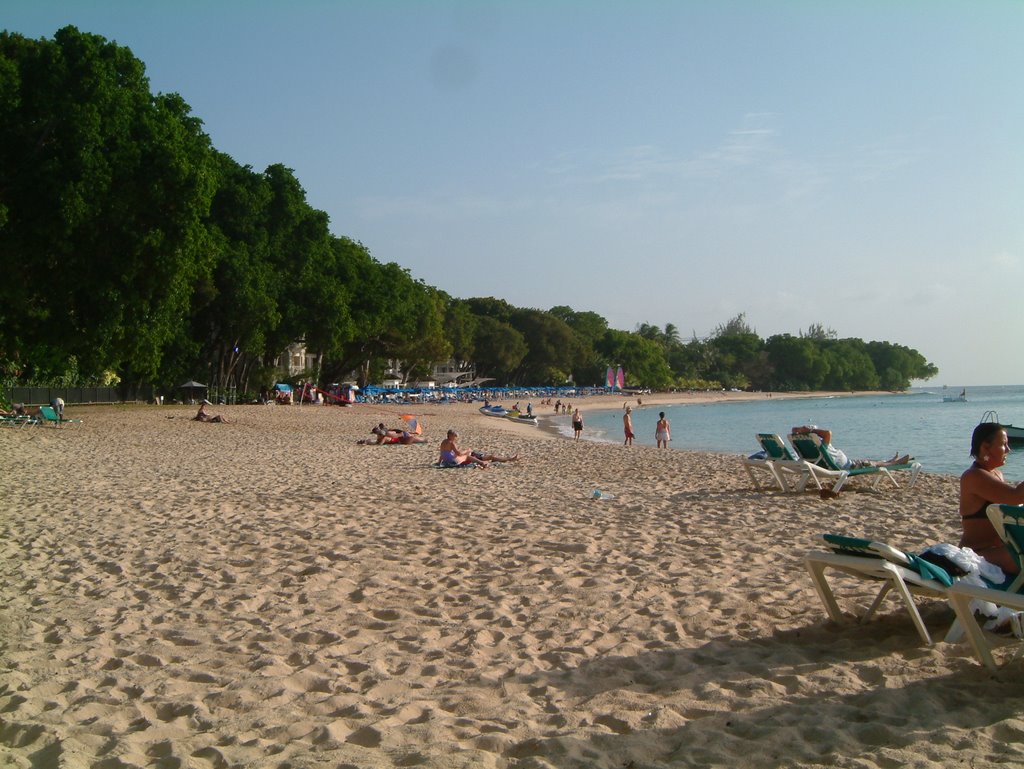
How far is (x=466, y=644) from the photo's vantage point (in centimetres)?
497

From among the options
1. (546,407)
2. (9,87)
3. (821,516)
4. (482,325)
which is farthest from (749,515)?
(482,325)

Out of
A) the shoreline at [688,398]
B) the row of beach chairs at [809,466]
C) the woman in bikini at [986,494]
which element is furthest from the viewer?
the shoreline at [688,398]

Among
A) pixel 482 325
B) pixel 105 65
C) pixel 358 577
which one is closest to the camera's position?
pixel 358 577

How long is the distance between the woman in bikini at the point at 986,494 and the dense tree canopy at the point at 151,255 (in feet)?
71.9

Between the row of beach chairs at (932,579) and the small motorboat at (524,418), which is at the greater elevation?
the row of beach chairs at (932,579)

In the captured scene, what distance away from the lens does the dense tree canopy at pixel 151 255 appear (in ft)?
73.5

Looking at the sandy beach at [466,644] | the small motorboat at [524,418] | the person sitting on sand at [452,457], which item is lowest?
the small motorboat at [524,418]

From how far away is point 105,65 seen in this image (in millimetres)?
23406

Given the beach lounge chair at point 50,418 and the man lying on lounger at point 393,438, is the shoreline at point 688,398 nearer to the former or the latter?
the beach lounge chair at point 50,418

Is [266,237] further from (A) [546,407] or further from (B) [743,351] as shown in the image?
(B) [743,351]

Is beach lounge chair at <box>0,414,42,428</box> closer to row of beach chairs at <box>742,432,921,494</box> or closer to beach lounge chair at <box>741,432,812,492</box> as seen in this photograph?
beach lounge chair at <box>741,432,812,492</box>

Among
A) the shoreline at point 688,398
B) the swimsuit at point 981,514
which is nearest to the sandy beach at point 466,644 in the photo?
the swimsuit at point 981,514

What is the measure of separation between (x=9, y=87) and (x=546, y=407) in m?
58.4

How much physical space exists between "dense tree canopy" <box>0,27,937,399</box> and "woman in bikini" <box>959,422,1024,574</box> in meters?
21.9
